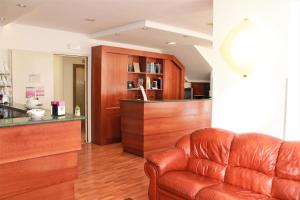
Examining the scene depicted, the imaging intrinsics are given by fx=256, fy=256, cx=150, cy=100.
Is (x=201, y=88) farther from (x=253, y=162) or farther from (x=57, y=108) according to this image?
(x=57, y=108)

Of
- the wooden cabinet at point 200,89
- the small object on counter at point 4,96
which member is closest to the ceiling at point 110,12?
the small object on counter at point 4,96

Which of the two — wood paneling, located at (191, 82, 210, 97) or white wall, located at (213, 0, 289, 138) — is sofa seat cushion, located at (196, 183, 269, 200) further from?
wood paneling, located at (191, 82, 210, 97)

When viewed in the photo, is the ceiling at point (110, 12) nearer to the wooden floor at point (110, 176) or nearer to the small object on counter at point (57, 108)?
the small object on counter at point (57, 108)

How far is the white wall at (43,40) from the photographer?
488 cm

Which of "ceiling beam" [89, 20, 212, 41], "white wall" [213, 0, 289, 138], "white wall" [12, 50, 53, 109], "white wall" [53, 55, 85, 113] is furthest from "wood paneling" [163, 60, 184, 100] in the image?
"white wall" [213, 0, 289, 138]

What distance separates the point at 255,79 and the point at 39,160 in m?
2.60

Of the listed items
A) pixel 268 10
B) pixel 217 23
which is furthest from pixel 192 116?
pixel 268 10

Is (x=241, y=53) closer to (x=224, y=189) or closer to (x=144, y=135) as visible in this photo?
(x=224, y=189)

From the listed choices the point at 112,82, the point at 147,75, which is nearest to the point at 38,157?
the point at 112,82

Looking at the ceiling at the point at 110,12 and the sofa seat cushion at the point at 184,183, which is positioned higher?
the ceiling at the point at 110,12

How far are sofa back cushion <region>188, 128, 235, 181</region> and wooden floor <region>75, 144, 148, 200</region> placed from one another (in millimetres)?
815

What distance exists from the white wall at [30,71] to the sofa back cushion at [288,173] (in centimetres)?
457

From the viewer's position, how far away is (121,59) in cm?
620

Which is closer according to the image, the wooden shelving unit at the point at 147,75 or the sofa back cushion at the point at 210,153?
the sofa back cushion at the point at 210,153
